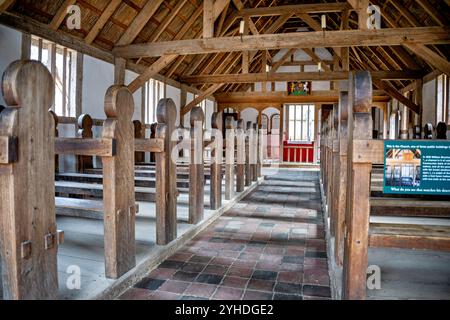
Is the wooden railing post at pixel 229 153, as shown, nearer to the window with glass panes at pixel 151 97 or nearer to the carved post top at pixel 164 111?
the carved post top at pixel 164 111

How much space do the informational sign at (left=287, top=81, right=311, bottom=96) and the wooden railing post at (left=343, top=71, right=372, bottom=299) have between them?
12921mm

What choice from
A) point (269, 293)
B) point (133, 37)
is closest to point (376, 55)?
point (133, 37)

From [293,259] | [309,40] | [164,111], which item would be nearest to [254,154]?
[309,40]

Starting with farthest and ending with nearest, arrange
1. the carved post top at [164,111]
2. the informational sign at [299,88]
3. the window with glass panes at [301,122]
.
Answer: the window with glass panes at [301,122] < the informational sign at [299,88] < the carved post top at [164,111]

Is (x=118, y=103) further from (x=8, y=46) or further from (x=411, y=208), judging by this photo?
(x=8, y=46)

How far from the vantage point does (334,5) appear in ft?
31.9

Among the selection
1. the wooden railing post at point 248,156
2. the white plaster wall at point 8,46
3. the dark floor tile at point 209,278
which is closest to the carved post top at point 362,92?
the dark floor tile at point 209,278

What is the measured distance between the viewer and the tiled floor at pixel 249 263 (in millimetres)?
2240

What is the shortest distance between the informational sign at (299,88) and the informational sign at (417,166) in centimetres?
1301

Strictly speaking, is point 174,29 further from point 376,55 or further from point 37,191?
point 37,191

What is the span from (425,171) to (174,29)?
27.4 ft

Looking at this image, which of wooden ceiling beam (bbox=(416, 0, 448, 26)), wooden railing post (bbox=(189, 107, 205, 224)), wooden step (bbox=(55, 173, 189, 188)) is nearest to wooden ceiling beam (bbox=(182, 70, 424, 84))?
wooden ceiling beam (bbox=(416, 0, 448, 26))

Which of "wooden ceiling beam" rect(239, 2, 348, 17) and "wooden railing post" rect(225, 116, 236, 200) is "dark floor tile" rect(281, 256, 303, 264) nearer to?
"wooden railing post" rect(225, 116, 236, 200)

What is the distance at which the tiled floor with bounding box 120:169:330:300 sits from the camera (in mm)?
2240
